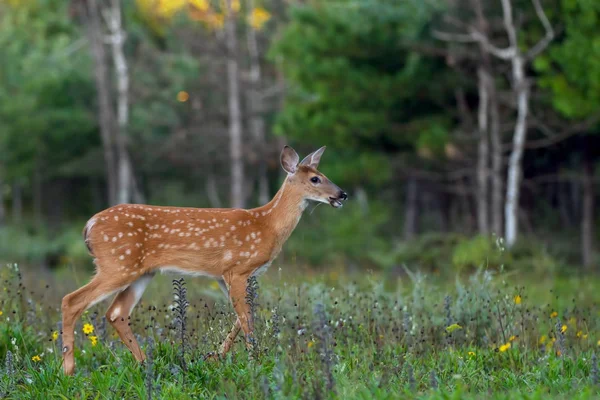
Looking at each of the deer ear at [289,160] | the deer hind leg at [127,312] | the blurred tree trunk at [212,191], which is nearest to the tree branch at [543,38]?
the deer ear at [289,160]

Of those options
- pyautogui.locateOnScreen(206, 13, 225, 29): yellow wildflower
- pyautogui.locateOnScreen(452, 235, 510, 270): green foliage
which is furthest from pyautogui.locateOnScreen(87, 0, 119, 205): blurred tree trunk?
pyautogui.locateOnScreen(452, 235, 510, 270): green foliage

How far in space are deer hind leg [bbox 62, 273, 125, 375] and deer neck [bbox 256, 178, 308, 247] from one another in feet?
4.56

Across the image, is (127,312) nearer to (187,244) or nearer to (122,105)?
(187,244)

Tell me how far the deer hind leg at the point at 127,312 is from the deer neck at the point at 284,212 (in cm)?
108

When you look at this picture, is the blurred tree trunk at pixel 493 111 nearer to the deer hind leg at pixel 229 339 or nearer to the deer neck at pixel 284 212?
the deer neck at pixel 284 212

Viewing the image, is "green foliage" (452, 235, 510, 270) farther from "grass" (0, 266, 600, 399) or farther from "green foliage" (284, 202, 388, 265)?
"green foliage" (284, 202, 388, 265)

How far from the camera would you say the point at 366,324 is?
7504 mm

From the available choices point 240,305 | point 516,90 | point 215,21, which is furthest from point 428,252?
point 215,21

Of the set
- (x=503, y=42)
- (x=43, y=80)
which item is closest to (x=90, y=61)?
(x=43, y=80)

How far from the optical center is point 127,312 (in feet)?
23.5

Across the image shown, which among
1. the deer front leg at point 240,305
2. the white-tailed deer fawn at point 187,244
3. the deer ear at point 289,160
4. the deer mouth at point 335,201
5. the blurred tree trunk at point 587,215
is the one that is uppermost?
the deer ear at point 289,160

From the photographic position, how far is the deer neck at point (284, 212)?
753cm

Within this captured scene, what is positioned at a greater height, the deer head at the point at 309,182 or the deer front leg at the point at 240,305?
the deer head at the point at 309,182

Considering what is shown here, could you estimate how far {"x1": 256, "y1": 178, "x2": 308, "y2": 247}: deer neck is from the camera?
24.7 feet
